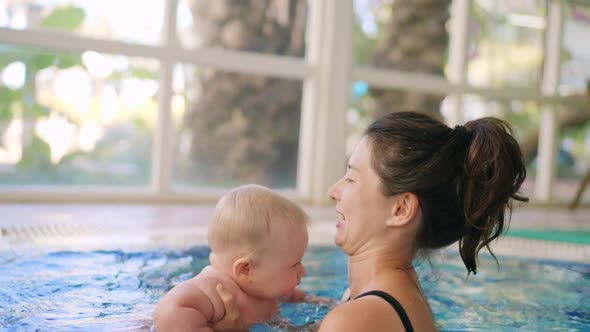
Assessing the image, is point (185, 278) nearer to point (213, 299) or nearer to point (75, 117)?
point (213, 299)

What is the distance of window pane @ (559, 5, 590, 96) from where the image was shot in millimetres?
8930

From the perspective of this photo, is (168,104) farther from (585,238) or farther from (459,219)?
(459,219)

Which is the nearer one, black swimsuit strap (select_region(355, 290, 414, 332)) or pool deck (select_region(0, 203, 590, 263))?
black swimsuit strap (select_region(355, 290, 414, 332))

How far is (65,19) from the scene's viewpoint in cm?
626

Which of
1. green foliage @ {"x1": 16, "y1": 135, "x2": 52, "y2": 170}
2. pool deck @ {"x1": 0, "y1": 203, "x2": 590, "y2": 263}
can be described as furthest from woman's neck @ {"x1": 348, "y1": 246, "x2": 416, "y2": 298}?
green foliage @ {"x1": 16, "y1": 135, "x2": 52, "y2": 170}

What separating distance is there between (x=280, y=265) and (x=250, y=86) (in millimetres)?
6428

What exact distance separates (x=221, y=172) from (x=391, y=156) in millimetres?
6533

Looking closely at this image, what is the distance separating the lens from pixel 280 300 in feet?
7.63

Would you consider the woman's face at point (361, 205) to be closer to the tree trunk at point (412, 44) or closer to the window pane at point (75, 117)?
the window pane at point (75, 117)

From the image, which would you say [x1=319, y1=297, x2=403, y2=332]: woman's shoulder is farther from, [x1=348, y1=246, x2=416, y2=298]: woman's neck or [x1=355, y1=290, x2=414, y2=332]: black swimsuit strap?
[x1=348, y1=246, x2=416, y2=298]: woman's neck

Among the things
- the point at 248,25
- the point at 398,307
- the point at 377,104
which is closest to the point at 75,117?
the point at 248,25

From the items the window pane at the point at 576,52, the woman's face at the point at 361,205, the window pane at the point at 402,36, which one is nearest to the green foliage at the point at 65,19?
the window pane at the point at 402,36

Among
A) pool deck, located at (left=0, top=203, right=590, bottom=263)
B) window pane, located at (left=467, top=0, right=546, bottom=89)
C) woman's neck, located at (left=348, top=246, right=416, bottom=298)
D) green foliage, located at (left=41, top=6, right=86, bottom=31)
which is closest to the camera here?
woman's neck, located at (left=348, top=246, right=416, bottom=298)

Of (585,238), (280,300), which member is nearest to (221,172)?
(585,238)
